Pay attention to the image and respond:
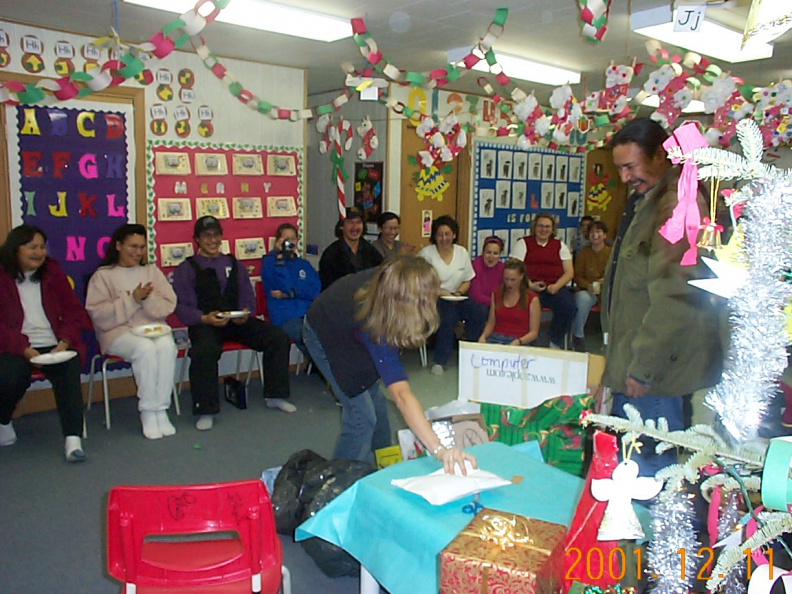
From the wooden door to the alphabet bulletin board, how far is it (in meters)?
1.19

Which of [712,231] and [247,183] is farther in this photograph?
[247,183]

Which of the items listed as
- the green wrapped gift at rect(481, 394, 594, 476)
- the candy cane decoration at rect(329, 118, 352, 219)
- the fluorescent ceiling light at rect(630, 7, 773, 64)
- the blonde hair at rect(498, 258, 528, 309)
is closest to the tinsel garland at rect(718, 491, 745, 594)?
the green wrapped gift at rect(481, 394, 594, 476)

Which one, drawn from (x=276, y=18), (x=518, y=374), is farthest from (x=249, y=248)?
(x=518, y=374)

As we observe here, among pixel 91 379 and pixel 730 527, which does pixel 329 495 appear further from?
pixel 91 379

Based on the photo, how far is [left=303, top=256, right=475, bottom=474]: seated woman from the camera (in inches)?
82.0

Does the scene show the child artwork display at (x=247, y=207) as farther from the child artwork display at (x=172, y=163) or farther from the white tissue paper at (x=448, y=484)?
the white tissue paper at (x=448, y=484)

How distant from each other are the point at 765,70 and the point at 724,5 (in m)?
2.77

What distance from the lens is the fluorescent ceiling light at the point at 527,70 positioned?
193 inches

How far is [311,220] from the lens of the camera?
6.89 metres

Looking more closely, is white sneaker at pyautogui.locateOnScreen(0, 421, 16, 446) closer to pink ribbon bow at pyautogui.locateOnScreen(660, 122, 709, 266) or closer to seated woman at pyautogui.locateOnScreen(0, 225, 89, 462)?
seated woman at pyautogui.locateOnScreen(0, 225, 89, 462)

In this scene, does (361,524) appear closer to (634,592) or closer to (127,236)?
(634,592)

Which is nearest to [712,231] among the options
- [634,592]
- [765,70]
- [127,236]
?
[634,592]

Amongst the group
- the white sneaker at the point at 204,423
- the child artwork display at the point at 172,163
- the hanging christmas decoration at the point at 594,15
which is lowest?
the white sneaker at the point at 204,423

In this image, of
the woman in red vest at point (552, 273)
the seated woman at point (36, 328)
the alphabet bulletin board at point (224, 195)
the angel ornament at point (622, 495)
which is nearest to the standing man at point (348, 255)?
the alphabet bulletin board at point (224, 195)
